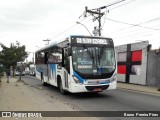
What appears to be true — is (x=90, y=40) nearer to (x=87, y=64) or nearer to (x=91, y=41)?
(x=91, y=41)

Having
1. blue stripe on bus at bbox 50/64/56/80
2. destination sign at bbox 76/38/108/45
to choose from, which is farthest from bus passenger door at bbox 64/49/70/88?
blue stripe on bus at bbox 50/64/56/80

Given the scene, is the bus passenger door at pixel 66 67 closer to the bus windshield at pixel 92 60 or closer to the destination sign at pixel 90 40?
the bus windshield at pixel 92 60

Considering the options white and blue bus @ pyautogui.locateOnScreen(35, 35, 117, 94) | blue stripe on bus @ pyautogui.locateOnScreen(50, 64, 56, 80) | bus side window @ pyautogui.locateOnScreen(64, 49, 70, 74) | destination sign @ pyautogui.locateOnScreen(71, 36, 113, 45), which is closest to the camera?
white and blue bus @ pyautogui.locateOnScreen(35, 35, 117, 94)

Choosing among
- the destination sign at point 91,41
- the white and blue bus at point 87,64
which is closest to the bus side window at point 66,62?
the white and blue bus at point 87,64

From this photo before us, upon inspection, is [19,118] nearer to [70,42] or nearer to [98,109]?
[98,109]

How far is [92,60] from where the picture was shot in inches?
499

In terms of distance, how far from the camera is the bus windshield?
12.5 metres

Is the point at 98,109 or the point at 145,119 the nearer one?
the point at 145,119

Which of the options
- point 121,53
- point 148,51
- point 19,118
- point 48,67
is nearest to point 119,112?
point 19,118

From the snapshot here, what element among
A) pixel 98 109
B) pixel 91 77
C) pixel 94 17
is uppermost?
pixel 94 17

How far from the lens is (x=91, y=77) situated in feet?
41.1

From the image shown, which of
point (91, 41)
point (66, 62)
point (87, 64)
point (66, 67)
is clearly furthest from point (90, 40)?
point (66, 67)

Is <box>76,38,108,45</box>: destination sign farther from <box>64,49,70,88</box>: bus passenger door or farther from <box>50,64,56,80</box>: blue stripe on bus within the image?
<box>50,64,56,80</box>: blue stripe on bus

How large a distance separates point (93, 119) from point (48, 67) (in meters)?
10.5
